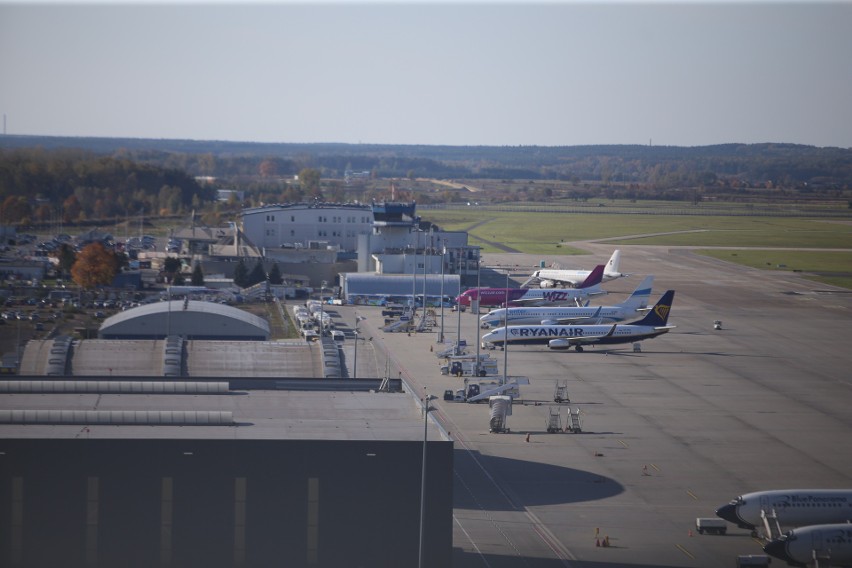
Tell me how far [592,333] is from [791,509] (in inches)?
1068

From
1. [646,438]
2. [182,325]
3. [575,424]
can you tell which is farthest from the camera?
[182,325]

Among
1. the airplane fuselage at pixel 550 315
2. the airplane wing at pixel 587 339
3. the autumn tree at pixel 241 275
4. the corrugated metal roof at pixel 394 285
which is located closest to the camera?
the airplane wing at pixel 587 339

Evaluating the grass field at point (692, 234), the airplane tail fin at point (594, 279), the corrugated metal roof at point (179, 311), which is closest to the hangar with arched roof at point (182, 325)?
the corrugated metal roof at point (179, 311)

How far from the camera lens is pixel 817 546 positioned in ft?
81.9

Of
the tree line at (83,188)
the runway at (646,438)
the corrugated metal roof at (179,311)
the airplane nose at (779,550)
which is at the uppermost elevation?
the tree line at (83,188)

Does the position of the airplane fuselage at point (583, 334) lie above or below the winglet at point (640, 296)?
below

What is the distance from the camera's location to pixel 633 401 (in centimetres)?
4259

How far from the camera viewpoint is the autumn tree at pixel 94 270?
69562 mm

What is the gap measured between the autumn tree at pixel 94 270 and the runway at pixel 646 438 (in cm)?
1739

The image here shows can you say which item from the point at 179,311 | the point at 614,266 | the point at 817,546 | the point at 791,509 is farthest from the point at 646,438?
the point at 614,266

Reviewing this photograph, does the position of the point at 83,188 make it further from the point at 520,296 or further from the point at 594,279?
the point at 594,279

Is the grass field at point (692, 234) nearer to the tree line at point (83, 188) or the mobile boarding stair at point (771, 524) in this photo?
the tree line at point (83, 188)

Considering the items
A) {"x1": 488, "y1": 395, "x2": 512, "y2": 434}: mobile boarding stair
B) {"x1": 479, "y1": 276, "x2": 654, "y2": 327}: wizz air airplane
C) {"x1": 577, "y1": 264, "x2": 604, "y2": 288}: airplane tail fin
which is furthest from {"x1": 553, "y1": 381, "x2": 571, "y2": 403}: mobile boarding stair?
{"x1": 577, "y1": 264, "x2": 604, "y2": 288}: airplane tail fin

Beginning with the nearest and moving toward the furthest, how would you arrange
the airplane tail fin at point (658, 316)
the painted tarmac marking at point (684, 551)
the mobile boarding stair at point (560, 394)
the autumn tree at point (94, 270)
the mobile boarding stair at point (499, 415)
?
the painted tarmac marking at point (684, 551), the mobile boarding stair at point (499, 415), the mobile boarding stair at point (560, 394), the airplane tail fin at point (658, 316), the autumn tree at point (94, 270)
